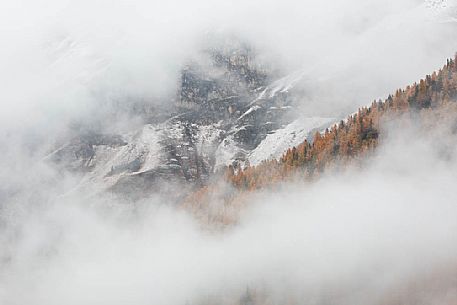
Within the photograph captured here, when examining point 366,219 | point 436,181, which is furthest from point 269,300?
point 436,181

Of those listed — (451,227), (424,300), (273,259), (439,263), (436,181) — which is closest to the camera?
(424,300)

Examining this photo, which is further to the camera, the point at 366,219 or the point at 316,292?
the point at 366,219

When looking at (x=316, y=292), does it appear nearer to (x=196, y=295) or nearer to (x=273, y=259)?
(x=273, y=259)

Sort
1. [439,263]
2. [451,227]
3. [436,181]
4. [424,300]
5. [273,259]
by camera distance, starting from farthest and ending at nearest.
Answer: [273,259] → [436,181] → [451,227] → [439,263] → [424,300]

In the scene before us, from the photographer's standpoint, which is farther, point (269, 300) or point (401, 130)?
point (401, 130)

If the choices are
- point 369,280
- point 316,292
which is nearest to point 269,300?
point 316,292

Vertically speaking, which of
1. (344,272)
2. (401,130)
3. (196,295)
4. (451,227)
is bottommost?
(196,295)

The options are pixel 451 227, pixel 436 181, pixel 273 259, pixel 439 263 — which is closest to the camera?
pixel 439 263

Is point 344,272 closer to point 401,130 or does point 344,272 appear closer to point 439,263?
point 439,263

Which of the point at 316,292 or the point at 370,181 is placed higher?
the point at 370,181
